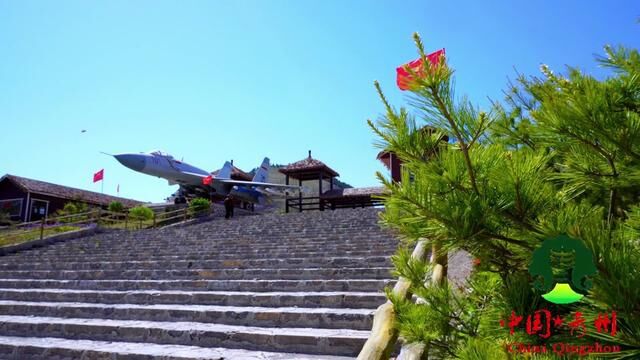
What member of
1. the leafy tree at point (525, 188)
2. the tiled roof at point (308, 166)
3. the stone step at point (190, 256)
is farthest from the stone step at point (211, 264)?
the tiled roof at point (308, 166)

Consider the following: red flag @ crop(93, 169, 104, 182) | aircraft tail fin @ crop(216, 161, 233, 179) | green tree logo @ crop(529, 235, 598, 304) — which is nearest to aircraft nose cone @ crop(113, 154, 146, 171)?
red flag @ crop(93, 169, 104, 182)

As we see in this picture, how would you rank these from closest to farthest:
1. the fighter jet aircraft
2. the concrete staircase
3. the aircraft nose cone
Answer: the concrete staircase, the aircraft nose cone, the fighter jet aircraft

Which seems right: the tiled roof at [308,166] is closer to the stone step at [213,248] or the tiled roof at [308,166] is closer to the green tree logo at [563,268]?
the stone step at [213,248]

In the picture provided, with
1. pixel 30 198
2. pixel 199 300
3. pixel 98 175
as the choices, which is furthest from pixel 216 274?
pixel 30 198

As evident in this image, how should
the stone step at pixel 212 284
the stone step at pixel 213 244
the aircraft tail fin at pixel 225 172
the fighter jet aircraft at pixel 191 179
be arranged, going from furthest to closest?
1. the aircraft tail fin at pixel 225 172
2. the fighter jet aircraft at pixel 191 179
3. the stone step at pixel 213 244
4. the stone step at pixel 212 284

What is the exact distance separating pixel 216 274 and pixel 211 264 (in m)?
0.93

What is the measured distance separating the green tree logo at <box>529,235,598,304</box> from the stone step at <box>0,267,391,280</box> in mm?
4735

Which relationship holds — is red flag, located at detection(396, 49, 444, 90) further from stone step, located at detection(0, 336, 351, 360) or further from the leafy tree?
stone step, located at detection(0, 336, 351, 360)

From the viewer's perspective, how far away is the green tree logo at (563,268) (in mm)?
1123

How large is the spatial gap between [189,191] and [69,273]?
76.2ft

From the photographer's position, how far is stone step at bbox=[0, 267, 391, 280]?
22.1 ft

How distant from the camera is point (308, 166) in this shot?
27.3 m

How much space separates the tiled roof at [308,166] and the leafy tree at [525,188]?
25501 millimetres

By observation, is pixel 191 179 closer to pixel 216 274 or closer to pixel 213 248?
pixel 213 248
